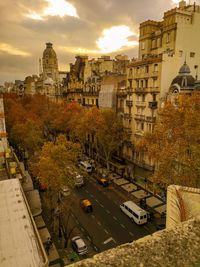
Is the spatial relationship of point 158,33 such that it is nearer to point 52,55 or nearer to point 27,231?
point 27,231

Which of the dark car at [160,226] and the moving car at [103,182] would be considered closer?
the dark car at [160,226]

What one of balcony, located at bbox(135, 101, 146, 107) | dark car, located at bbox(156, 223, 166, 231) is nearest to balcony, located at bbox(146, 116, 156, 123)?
balcony, located at bbox(135, 101, 146, 107)

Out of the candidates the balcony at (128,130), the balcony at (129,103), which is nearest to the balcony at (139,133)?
the balcony at (128,130)

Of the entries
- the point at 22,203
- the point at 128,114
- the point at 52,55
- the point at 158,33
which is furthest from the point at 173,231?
the point at 52,55

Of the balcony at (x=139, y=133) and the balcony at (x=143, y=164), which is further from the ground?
the balcony at (x=139, y=133)

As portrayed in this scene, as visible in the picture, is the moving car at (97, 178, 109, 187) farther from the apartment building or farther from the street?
the apartment building

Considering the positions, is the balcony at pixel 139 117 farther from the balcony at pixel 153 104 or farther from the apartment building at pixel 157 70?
the balcony at pixel 153 104

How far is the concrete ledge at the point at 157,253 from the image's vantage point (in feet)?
12.5

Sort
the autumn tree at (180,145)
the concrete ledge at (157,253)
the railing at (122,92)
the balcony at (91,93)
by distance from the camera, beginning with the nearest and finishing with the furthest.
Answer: the concrete ledge at (157,253)
the autumn tree at (180,145)
the railing at (122,92)
the balcony at (91,93)

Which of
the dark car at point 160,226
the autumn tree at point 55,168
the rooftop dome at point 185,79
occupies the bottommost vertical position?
the dark car at point 160,226

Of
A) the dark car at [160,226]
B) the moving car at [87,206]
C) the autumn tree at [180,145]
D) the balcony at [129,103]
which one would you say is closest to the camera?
the autumn tree at [180,145]

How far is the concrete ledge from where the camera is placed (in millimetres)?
3817

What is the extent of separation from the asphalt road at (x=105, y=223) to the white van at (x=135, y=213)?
0.63 m

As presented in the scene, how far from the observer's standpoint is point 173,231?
476cm
